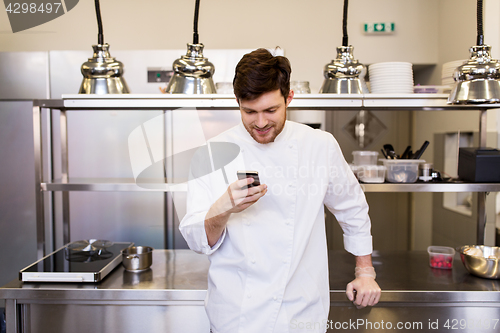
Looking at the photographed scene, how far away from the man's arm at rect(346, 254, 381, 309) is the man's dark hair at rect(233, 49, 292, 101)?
0.70m

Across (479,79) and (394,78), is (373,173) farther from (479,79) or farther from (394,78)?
(479,79)

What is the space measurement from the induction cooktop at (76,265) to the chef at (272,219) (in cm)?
63

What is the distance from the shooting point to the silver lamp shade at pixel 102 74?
5.12 feet

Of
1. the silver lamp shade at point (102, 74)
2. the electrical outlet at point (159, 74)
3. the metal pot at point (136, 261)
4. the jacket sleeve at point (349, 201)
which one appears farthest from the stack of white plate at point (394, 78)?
the electrical outlet at point (159, 74)

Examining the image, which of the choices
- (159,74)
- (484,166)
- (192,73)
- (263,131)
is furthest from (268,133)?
(159,74)

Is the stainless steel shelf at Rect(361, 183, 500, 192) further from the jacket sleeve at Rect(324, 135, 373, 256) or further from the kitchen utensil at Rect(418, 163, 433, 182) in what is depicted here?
the jacket sleeve at Rect(324, 135, 373, 256)

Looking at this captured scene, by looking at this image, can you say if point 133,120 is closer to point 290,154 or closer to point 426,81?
point 290,154

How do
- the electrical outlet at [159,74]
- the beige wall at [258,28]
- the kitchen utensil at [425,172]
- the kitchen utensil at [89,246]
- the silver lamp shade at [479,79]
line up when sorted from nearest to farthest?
the silver lamp shade at [479,79] → the kitchen utensil at [425,172] → the kitchen utensil at [89,246] → the electrical outlet at [159,74] → the beige wall at [258,28]

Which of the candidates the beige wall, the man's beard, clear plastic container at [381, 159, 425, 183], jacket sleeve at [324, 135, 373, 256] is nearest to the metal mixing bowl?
clear plastic container at [381, 159, 425, 183]

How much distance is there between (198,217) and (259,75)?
464 mm

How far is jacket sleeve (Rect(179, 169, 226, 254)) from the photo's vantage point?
118 cm

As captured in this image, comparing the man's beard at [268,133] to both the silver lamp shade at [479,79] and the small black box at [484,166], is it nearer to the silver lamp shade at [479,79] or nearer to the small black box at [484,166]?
the silver lamp shade at [479,79]

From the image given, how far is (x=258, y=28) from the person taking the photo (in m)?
3.16

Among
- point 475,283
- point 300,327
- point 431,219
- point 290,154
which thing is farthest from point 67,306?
point 431,219
